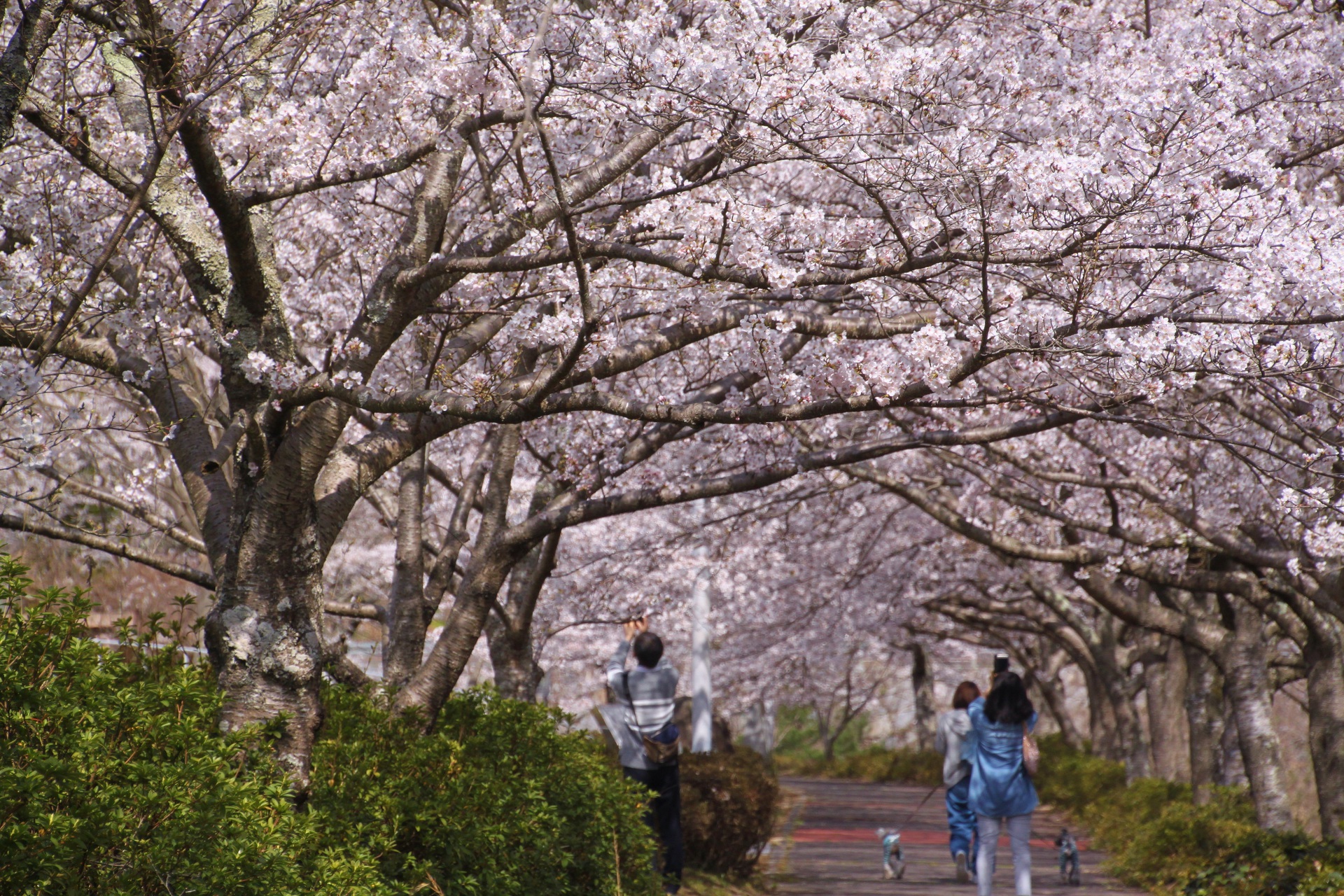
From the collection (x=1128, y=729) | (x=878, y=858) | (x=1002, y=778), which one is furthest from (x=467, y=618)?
(x=1128, y=729)

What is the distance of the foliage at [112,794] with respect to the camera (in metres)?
2.91

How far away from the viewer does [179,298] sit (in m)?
7.96

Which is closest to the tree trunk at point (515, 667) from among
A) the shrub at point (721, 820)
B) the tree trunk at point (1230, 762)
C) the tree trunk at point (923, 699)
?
the shrub at point (721, 820)

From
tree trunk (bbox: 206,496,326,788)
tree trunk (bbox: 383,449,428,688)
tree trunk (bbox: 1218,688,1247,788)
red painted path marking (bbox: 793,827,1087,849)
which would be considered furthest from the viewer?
tree trunk (bbox: 1218,688,1247,788)

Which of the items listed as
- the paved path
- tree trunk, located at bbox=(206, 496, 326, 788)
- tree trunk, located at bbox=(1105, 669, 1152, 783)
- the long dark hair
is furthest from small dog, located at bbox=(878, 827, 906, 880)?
tree trunk, located at bbox=(1105, 669, 1152, 783)

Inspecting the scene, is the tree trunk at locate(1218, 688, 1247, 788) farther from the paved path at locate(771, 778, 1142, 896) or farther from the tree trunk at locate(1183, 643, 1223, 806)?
the paved path at locate(771, 778, 1142, 896)

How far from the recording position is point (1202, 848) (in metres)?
11.0

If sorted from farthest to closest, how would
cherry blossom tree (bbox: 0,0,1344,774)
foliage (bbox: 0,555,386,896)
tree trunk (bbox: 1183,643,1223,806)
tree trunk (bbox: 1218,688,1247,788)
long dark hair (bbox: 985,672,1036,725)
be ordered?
tree trunk (bbox: 1218,688,1247,788) → tree trunk (bbox: 1183,643,1223,806) → long dark hair (bbox: 985,672,1036,725) → cherry blossom tree (bbox: 0,0,1344,774) → foliage (bbox: 0,555,386,896)

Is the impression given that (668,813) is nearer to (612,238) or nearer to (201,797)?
(612,238)

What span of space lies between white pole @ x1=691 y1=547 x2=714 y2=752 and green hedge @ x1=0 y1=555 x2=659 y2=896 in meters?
9.04

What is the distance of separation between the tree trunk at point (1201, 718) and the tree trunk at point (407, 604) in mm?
11394

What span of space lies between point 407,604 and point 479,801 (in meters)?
3.17

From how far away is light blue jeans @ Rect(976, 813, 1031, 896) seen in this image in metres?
8.05

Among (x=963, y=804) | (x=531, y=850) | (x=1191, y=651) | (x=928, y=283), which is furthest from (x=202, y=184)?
(x=1191, y=651)
